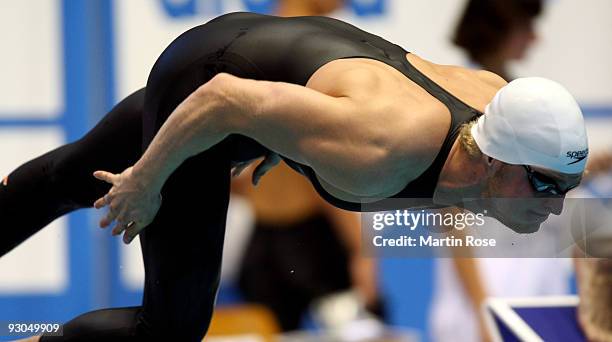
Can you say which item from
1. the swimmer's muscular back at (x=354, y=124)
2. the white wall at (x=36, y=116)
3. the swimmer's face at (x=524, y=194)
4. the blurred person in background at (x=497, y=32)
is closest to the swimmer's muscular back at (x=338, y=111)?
the swimmer's muscular back at (x=354, y=124)

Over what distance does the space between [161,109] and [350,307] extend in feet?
3.00

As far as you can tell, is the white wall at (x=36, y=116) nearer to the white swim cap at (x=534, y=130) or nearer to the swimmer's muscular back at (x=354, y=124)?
the swimmer's muscular back at (x=354, y=124)

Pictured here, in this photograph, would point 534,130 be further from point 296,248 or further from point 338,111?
point 296,248

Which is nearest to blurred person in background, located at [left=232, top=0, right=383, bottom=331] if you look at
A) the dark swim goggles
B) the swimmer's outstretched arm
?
the swimmer's outstretched arm

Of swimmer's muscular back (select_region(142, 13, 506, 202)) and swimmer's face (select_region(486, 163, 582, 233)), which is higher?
swimmer's muscular back (select_region(142, 13, 506, 202))

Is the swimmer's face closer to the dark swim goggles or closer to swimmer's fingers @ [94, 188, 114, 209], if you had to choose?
the dark swim goggles

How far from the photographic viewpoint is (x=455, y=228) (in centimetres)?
176

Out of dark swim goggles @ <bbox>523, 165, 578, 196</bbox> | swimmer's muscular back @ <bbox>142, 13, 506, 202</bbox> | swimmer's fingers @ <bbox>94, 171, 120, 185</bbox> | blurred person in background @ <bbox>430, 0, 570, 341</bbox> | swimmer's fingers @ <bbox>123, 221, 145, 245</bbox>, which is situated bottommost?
blurred person in background @ <bbox>430, 0, 570, 341</bbox>

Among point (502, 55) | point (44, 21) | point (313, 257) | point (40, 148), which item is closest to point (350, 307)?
point (313, 257)

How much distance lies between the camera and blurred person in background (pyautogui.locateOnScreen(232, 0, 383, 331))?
2.35 meters

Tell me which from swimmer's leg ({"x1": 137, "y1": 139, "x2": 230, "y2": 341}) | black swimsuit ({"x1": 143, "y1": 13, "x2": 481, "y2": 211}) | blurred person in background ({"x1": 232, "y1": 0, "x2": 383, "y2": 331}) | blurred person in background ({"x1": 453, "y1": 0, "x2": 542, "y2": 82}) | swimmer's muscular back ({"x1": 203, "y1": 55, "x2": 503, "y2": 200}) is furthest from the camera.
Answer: blurred person in background ({"x1": 453, "y1": 0, "x2": 542, "y2": 82})

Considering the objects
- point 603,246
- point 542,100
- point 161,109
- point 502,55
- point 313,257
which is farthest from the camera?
point 502,55

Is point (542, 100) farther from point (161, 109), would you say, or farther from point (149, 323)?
point (149, 323)

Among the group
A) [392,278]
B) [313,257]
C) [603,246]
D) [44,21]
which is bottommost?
[392,278]
